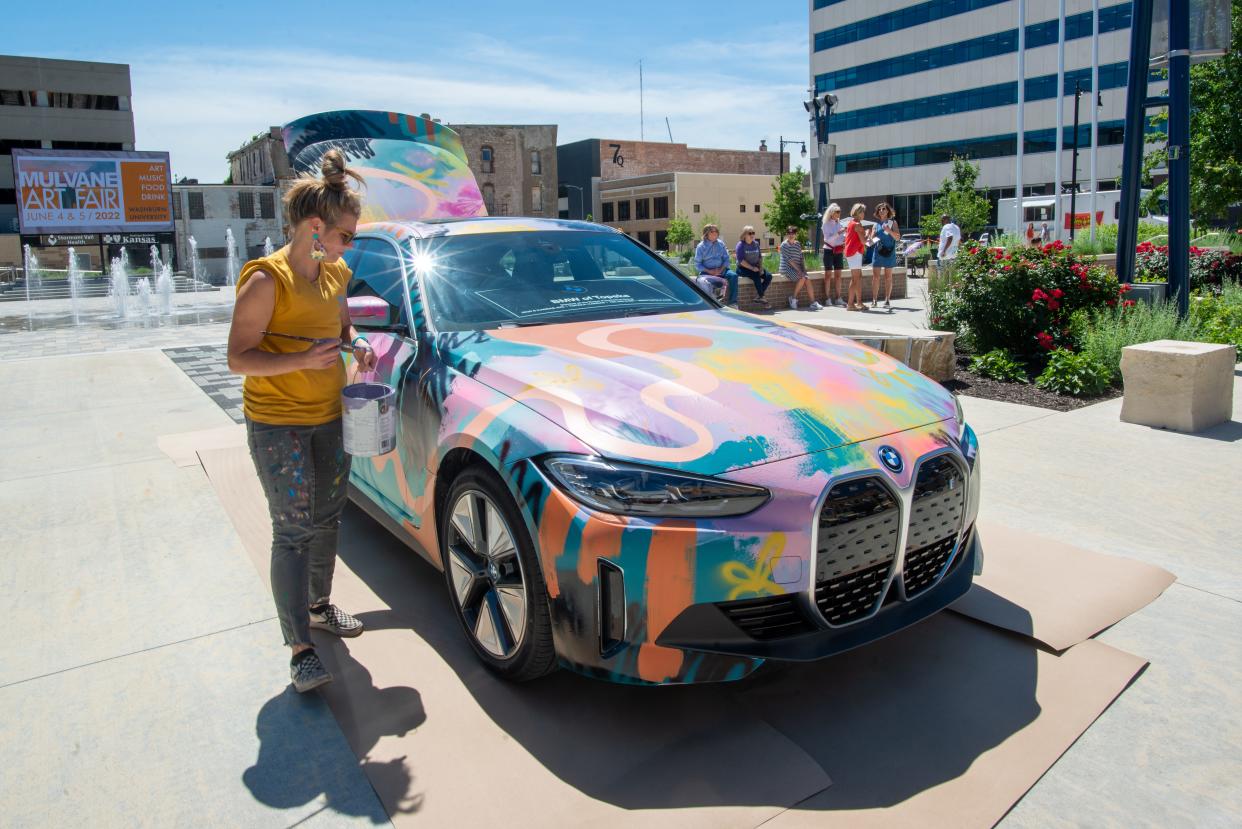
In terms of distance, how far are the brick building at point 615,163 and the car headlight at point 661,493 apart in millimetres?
98892

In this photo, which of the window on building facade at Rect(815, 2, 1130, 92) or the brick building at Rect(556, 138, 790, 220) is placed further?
the brick building at Rect(556, 138, 790, 220)

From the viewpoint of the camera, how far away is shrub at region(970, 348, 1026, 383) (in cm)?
832

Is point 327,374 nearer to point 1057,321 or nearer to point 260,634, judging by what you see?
point 260,634

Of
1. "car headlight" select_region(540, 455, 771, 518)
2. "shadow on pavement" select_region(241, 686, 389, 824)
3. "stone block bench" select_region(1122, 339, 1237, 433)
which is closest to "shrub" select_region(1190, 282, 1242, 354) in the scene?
"stone block bench" select_region(1122, 339, 1237, 433)

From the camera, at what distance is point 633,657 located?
8.66 feet

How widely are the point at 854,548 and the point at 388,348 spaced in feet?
7.68

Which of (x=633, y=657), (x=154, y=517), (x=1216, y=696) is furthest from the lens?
(x=154, y=517)

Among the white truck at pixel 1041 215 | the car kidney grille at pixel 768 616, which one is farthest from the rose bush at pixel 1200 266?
the white truck at pixel 1041 215

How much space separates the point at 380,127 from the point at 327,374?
16.5 ft

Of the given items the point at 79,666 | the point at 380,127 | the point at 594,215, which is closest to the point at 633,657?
the point at 79,666

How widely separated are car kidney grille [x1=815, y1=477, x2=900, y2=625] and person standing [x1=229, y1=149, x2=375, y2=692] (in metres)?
1.82

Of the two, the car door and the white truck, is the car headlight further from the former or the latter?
the white truck

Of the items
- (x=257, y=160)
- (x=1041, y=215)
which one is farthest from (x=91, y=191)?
(x=1041, y=215)

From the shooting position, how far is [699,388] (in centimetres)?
299
